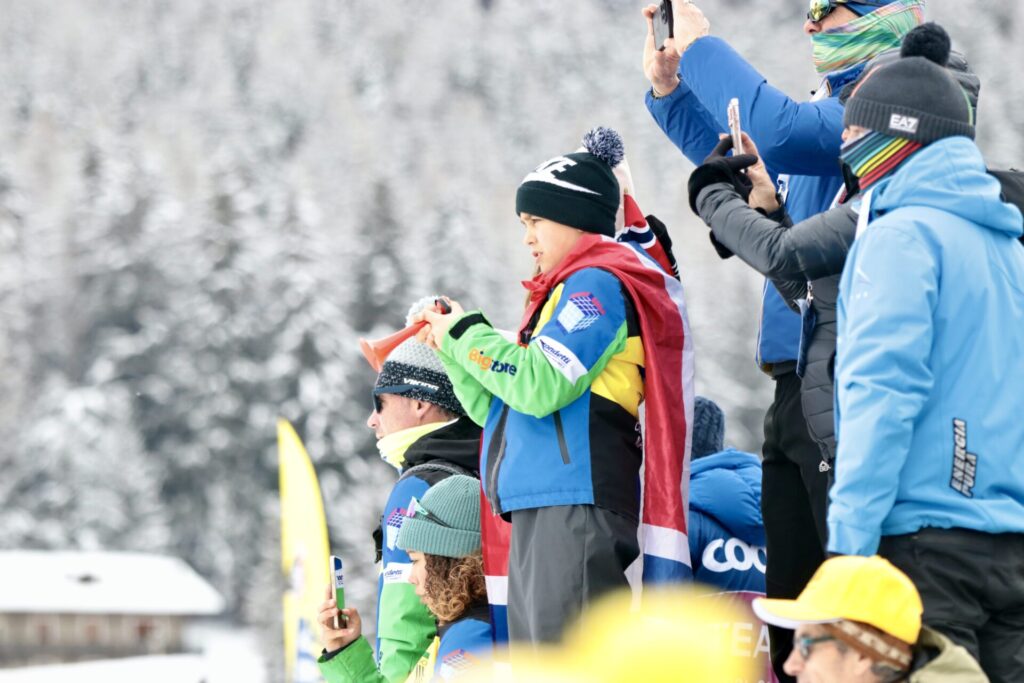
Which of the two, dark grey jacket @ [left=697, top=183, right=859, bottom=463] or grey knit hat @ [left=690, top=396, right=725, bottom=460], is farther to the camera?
grey knit hat @ [left=690, top=396, right=725, bottom=460]

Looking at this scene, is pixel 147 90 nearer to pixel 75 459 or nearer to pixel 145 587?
pixel 75 459

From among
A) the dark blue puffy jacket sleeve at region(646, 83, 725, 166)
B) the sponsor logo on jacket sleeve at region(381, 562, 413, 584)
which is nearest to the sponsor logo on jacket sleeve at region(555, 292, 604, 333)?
the dark blue puffy jacket sleeve at region(646, 83, 725, 166)

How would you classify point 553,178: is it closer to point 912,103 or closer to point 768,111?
point 768,111

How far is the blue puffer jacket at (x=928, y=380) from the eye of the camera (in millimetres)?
3150

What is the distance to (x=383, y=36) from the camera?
4491 inches

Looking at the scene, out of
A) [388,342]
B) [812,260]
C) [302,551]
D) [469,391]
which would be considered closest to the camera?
[812,260]

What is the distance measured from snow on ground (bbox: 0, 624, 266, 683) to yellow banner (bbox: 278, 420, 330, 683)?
672 centimetres

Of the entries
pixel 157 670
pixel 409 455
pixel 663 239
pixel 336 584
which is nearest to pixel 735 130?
pixel 663 239

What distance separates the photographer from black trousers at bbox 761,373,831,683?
4.01 m

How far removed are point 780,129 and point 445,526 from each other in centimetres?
153

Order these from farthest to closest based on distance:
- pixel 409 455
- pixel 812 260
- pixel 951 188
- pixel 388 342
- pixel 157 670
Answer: pixel 157 670
pixel 409 455
pixel 388 342
pixel 812 260
pixel 951 188

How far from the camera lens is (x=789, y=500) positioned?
161 inches

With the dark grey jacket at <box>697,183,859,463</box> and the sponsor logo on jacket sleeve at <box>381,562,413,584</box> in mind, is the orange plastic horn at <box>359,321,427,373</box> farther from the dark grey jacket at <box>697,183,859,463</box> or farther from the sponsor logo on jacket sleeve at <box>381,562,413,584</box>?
the dark grey jacket at <box>697,183,859,463</box>

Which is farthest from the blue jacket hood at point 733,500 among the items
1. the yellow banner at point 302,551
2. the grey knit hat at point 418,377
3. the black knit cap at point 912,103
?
the yellow banner at point 302,551
